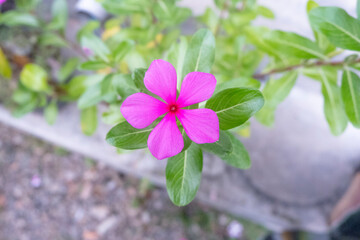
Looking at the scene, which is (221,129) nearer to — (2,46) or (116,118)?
(116,118)

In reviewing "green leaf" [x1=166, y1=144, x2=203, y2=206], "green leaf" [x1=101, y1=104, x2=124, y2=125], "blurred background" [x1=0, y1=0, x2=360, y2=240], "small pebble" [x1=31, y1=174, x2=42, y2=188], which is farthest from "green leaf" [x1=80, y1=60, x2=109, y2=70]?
"small pebble" [x1=31, y1=174, x2=42, y2=188]

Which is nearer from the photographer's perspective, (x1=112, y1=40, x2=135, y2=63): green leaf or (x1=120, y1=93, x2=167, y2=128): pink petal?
(x1=120, y1=93, x2=167, y2=128): pink petal

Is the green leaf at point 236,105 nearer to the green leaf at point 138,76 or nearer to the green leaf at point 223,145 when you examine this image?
the green leaf at point 223,145

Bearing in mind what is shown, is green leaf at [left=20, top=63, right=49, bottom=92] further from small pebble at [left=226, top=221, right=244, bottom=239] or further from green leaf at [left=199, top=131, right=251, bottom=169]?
small pebble at [left=226, top=221, right=244, bottom=239]

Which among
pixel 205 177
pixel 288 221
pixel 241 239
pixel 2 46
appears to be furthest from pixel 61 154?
pixel 288 221

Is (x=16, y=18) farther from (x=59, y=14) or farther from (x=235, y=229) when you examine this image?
(x=235, y=229)

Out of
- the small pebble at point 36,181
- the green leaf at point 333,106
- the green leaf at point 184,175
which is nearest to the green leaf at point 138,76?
the green leaf at point 184,175

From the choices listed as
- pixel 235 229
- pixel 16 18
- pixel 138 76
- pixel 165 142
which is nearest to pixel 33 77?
pixel 16 18
